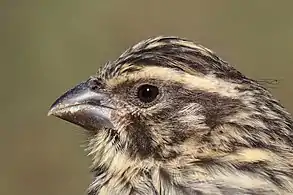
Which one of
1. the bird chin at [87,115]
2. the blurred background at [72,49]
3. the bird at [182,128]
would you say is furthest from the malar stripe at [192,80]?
the blurred background at [72,49]

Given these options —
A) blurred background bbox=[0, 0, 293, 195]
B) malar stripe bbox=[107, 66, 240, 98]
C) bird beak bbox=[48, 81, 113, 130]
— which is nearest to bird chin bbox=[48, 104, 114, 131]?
bird beak bbox=[48, 81, 113, 130]

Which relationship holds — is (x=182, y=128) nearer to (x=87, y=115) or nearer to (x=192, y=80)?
(x=192, y=80)

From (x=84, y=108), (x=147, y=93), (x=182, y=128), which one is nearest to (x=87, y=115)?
(x=84, y=108)

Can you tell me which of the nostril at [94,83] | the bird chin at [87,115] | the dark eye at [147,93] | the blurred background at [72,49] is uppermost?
the blurred background at [72,49]

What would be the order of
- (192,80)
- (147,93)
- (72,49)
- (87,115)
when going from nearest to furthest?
1. (192,80)
2. (147,93)
3. (87,115)
4. (72,49)

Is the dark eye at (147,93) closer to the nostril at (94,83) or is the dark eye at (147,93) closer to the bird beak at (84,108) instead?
the bird beak at (84,108)
